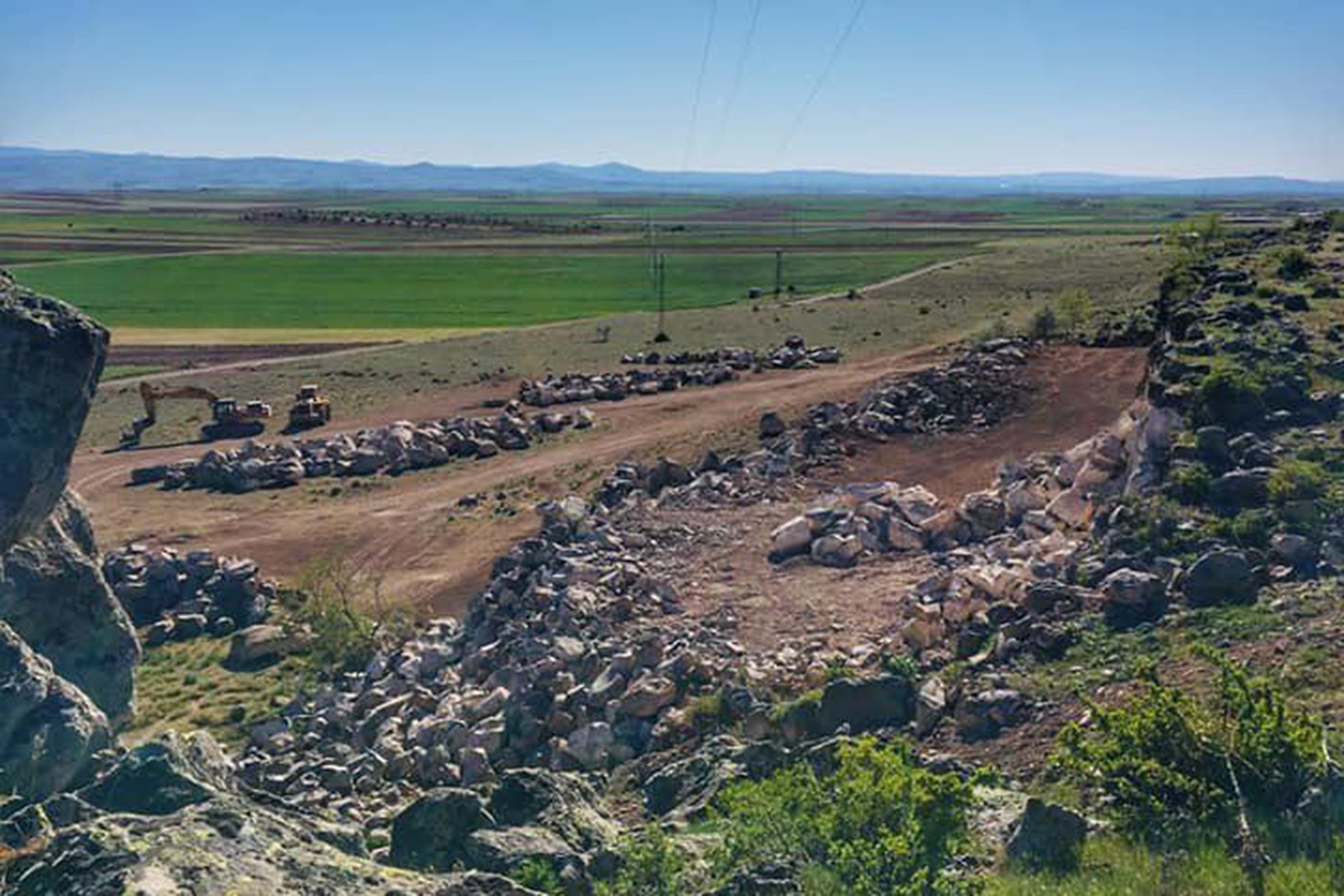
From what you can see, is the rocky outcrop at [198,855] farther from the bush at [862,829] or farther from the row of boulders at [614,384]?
the row of boulders at [614,384]

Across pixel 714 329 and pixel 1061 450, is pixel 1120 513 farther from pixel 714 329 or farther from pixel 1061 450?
pixel 714 329

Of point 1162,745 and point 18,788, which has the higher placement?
point 1162,745

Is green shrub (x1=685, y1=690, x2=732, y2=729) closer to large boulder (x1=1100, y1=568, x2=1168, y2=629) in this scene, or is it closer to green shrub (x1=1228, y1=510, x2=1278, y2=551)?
large boulder (x1=1100, y1=568, x2=1168, y2=629)

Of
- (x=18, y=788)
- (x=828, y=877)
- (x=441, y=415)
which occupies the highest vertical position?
(x=828, y=877)

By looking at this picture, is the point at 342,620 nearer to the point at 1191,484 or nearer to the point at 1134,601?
the point at 1134,601

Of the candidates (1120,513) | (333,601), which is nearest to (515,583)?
(333,601)

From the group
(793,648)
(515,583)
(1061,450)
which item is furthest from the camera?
(1061,450)

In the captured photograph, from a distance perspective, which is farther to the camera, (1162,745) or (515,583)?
(515,583)

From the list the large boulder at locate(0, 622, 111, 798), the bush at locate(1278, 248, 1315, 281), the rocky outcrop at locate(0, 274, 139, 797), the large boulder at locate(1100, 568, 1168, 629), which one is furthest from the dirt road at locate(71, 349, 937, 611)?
the bush at locate(1278, 248, 1315, 281)
